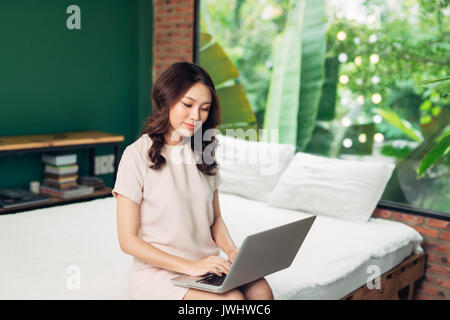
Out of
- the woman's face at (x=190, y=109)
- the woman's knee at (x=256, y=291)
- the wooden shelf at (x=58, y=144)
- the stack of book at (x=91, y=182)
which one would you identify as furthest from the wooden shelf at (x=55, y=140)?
the woman's knee at (x=256, y=291)

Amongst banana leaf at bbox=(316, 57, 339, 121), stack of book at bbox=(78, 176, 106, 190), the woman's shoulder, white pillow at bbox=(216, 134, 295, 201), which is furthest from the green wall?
the woman's shoulder

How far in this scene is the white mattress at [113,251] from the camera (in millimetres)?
1969

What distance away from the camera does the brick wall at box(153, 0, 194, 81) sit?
4242 millimetres

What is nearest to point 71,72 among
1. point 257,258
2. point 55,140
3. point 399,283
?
→ point 55,140

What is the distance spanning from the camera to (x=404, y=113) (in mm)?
3166

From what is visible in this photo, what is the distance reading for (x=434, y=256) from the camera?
3.05 meters

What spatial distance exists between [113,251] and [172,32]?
2.53 metres

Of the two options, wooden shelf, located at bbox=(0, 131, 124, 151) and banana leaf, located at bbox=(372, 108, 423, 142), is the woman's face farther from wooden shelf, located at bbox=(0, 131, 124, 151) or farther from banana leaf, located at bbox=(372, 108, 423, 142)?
wooden shelf, located at bbox=(0, 131, 124, 151)

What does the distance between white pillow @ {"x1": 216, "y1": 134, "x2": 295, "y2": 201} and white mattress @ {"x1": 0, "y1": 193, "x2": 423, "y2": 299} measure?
16 centimetres

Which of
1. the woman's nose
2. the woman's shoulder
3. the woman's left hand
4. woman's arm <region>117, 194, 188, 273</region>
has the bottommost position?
the woman's left hand

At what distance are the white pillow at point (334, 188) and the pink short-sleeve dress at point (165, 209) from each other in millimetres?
1410

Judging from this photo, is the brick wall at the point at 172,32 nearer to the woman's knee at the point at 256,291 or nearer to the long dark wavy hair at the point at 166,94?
the long dark wavy hair at the point at 166,94

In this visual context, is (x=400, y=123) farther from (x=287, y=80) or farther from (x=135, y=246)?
(x=135, y=246)

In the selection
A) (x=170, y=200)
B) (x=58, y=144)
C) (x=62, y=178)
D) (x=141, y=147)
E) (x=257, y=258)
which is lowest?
(x=62, y=178)
